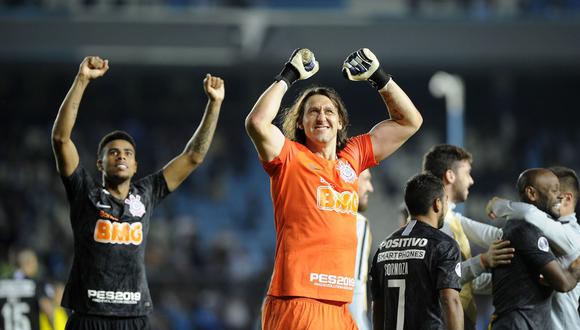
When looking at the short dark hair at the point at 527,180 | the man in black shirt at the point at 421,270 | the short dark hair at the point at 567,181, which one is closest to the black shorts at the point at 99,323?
the man in black shirt at the point at 421,270

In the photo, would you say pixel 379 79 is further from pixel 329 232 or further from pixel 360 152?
pixel 329 232

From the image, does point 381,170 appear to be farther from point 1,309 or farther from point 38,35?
point 1,309

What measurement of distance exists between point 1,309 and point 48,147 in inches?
703

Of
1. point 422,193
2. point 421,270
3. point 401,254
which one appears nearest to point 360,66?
point 422,193

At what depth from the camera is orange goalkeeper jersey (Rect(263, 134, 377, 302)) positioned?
614 cm

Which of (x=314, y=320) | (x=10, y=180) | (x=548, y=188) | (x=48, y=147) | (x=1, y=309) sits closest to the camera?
(x=314, y=320)

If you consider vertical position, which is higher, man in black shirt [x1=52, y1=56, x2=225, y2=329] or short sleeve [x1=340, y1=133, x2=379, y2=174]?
short sleeve [x1=340, y1=133, x2=379, y2=174]

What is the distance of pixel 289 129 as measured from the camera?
22.1 ft

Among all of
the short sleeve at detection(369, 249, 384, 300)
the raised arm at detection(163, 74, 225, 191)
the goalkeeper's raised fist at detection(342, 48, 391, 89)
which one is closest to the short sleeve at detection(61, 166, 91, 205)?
the raised arm at detection(163, 74, 225, 191)

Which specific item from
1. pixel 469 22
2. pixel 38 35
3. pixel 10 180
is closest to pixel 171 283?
pixel 10 180

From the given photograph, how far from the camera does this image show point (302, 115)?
6.60 meters

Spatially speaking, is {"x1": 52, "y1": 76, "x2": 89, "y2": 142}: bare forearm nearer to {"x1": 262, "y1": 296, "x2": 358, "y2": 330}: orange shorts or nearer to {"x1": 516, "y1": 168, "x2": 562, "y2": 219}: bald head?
{"x1": 262, "y1": 296, "x2": 358, "y2": 330}: orange shorts

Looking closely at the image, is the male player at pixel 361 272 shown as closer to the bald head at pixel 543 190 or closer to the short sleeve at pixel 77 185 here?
the bald head at pixel 543 190

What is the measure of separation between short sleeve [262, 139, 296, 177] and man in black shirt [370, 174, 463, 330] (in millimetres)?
916
